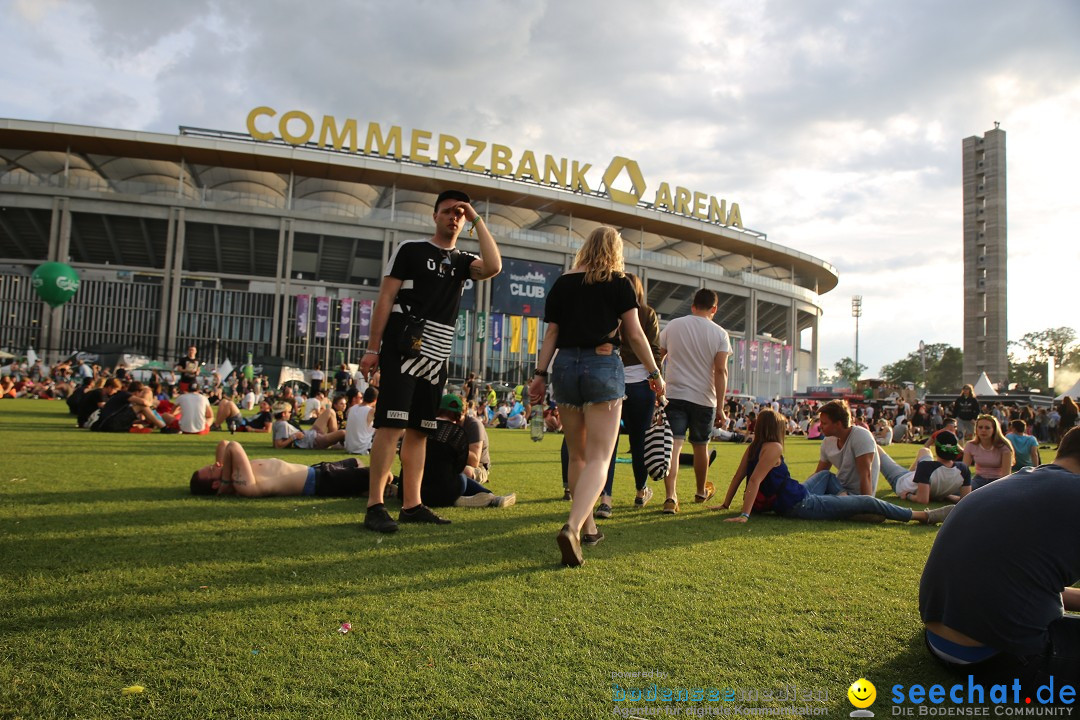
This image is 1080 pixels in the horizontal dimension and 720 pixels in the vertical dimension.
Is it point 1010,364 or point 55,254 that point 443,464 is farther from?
point 1010,364

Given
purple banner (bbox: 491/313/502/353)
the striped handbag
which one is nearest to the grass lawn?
the striped handbag

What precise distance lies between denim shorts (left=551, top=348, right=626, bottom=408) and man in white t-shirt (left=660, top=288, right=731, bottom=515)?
2068 mm

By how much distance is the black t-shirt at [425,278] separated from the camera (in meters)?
4.35

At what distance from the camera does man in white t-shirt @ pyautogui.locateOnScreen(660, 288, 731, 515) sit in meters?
5.88

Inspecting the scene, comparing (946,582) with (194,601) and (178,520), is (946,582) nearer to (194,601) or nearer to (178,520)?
(194,601)

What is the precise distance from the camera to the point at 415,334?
4.29 m

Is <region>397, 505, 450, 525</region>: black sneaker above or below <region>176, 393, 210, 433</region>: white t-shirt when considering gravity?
below

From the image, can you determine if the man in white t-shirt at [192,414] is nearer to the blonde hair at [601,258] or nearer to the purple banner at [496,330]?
the blonde hair at [601,258]

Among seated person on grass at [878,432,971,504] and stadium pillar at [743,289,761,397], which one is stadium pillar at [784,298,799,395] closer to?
stadium pillar at [743,289,761,397]

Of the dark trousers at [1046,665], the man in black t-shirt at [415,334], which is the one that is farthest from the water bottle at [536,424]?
the dark trousers at [1046,665]

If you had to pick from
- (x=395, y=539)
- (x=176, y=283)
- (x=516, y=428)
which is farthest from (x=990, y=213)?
(x=395, y=539)

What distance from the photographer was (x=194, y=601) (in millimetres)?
2629

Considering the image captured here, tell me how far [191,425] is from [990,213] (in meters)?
60.2

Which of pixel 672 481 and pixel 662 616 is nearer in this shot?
pixel 662 616
